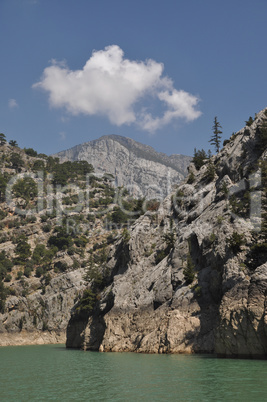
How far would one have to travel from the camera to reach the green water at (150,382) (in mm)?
24469

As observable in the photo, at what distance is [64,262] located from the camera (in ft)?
502

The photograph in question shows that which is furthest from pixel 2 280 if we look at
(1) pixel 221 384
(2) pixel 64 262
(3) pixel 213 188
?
(1) pixel 221 384

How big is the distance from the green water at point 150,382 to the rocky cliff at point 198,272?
21.2 feet

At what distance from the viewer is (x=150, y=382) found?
29438 mm

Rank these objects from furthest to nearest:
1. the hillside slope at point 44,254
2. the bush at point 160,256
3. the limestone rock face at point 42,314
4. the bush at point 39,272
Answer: the bush at point 39,272, the hillside slope at point 44,254, the limestone rock face at point 42,314, the bush at point 160,256

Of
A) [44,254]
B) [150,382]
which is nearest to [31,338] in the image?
[44,254]

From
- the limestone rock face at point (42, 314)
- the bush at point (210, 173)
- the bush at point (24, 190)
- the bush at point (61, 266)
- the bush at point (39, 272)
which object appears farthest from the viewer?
the bush at point (24, 190)

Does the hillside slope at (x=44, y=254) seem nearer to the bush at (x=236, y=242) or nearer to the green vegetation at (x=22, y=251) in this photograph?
the green vegetation at (x=22, y=251)

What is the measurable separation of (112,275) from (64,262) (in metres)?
78.4

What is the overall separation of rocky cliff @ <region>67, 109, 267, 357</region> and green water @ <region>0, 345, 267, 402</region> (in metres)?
6.46

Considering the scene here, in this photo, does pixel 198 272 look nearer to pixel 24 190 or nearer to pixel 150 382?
pixel 150 382

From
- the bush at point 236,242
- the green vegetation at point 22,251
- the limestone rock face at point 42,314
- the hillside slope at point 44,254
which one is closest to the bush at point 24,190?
the hillside slope at point 44,254

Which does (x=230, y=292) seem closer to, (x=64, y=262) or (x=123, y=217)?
(x=64, y=262)

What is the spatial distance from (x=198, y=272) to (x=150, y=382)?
2693 cm
